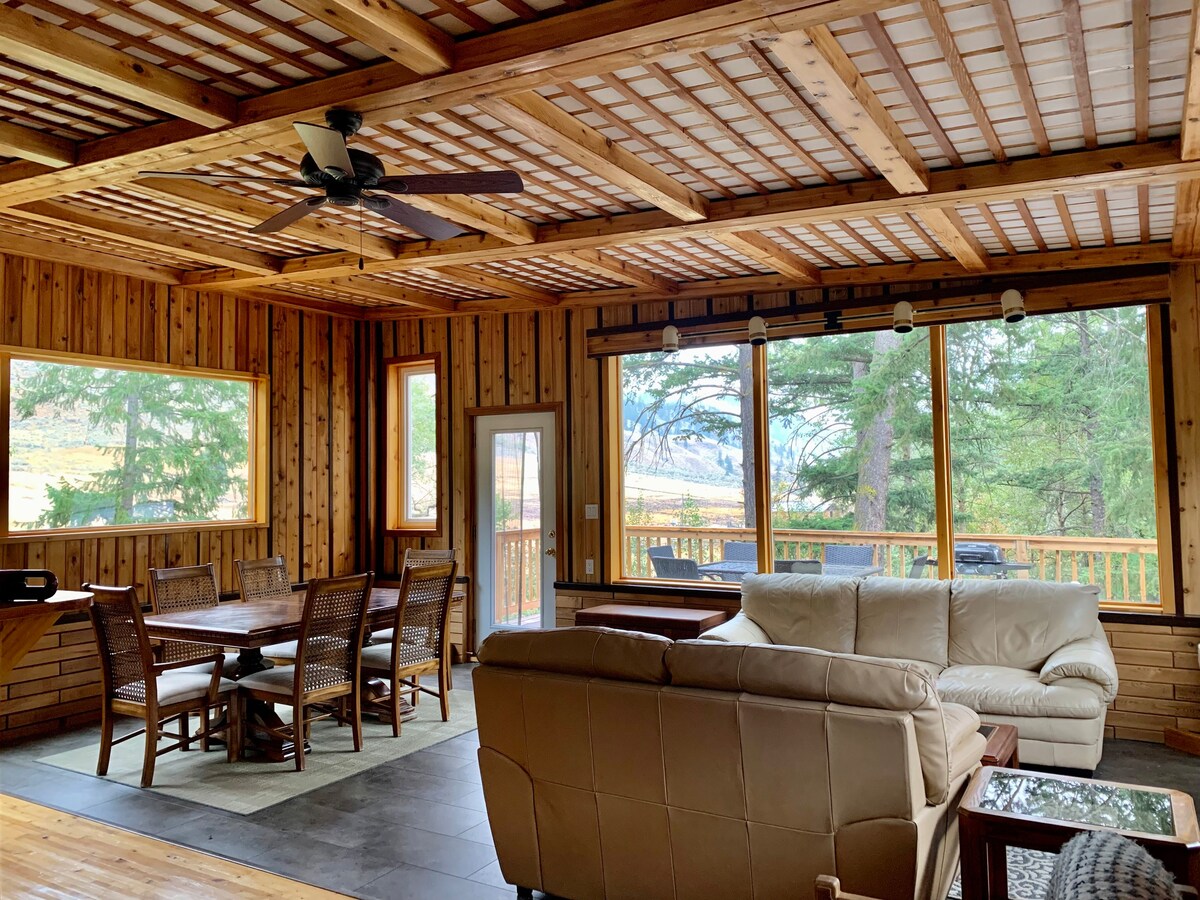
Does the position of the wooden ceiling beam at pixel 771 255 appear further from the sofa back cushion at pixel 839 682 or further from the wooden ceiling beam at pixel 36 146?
the wooden ceiling beam at pixel 36 146

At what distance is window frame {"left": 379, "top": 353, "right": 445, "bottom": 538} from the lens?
7781 millimetres

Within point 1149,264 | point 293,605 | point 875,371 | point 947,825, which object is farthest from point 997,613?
point 293,605

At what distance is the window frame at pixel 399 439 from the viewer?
7.78 meters

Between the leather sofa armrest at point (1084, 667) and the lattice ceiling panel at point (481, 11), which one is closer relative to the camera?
the lattice ceiling panel at point (481, 11)

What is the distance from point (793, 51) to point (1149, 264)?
3.72 meters

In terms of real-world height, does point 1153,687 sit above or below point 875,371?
below

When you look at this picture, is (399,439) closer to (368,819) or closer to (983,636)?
(368,819)

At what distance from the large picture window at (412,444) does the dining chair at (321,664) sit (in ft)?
9.69

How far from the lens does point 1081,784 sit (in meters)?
2.82

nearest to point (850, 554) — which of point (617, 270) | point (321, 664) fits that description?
point (617, 270)

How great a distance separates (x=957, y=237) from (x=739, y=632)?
2631 millimetres

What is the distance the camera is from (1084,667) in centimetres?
443

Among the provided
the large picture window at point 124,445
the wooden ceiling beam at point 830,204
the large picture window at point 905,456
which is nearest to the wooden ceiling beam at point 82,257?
the large picture window at point 124,445

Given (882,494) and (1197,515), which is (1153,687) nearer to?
(1197,515)
